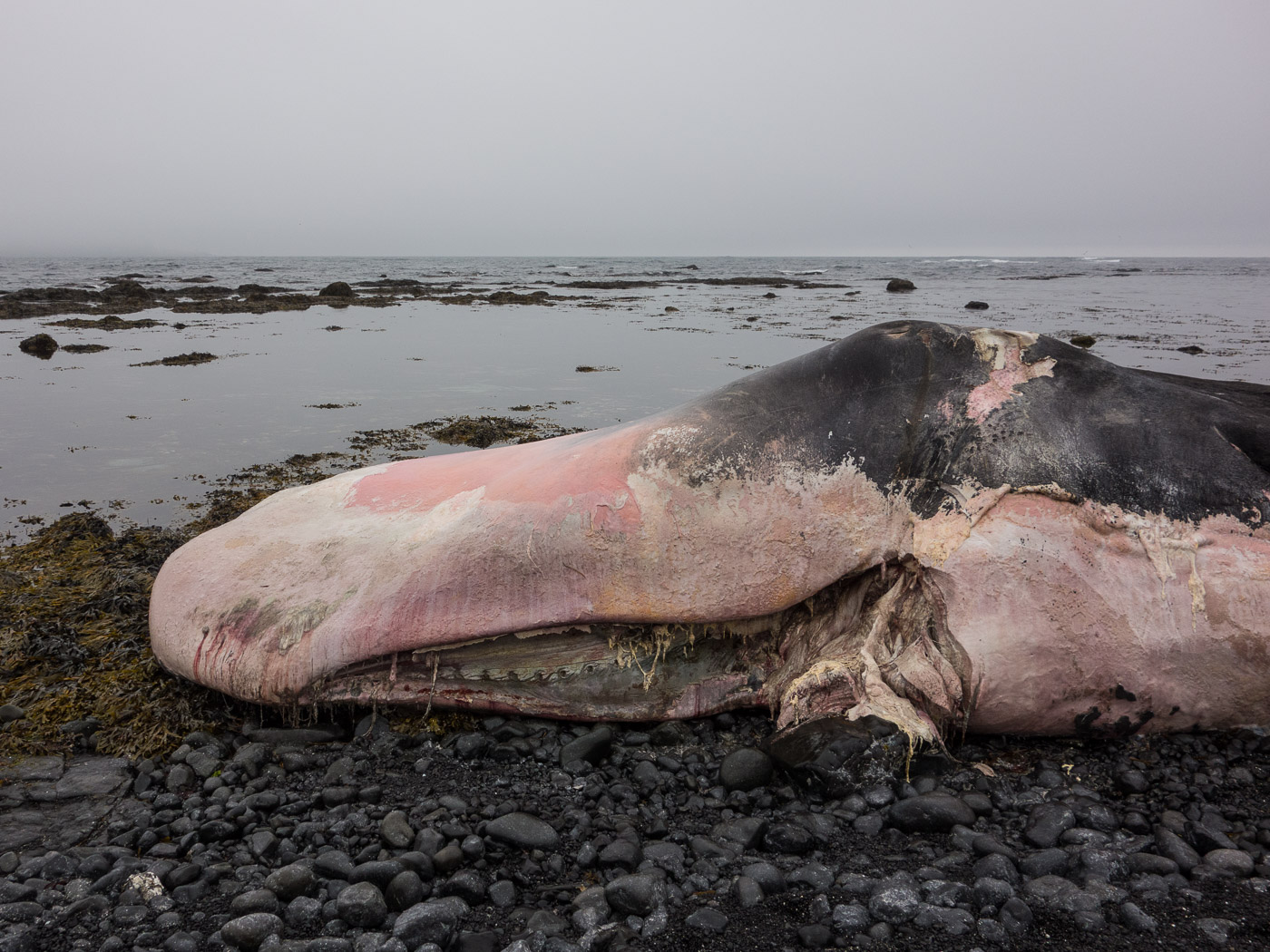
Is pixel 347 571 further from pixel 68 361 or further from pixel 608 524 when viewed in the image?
pixel 68 361

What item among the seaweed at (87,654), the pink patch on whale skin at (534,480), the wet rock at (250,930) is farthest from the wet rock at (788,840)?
the seaweed at (87,654)

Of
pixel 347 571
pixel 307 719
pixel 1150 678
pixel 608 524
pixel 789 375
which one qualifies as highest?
pixel 789 375

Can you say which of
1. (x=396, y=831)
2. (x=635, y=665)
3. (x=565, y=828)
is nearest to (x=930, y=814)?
(x=565, y=828)

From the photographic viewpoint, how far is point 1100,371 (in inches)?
158

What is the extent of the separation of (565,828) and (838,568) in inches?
68.9

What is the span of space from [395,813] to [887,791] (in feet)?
6.56

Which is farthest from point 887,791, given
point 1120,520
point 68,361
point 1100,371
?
point 68,361

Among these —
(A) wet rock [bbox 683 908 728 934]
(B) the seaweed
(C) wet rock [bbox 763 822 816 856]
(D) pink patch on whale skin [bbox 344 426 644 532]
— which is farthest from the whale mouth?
(A) wet rock [bbox 683 908 728 934]

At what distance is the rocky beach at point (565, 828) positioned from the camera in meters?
2.54

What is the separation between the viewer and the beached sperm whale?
11.6 ft

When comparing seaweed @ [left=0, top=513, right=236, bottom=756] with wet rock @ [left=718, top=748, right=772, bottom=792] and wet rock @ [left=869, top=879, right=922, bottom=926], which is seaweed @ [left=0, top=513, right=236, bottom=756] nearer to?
wet rock @ [left=718, top=748, right=772, bottom=792]

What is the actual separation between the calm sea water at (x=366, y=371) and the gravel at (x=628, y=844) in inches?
166

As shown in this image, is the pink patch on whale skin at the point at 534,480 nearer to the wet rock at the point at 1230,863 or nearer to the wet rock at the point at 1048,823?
the wet rock at the point at 1048,823

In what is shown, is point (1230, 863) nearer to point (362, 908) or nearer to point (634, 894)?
point (634, 894)
